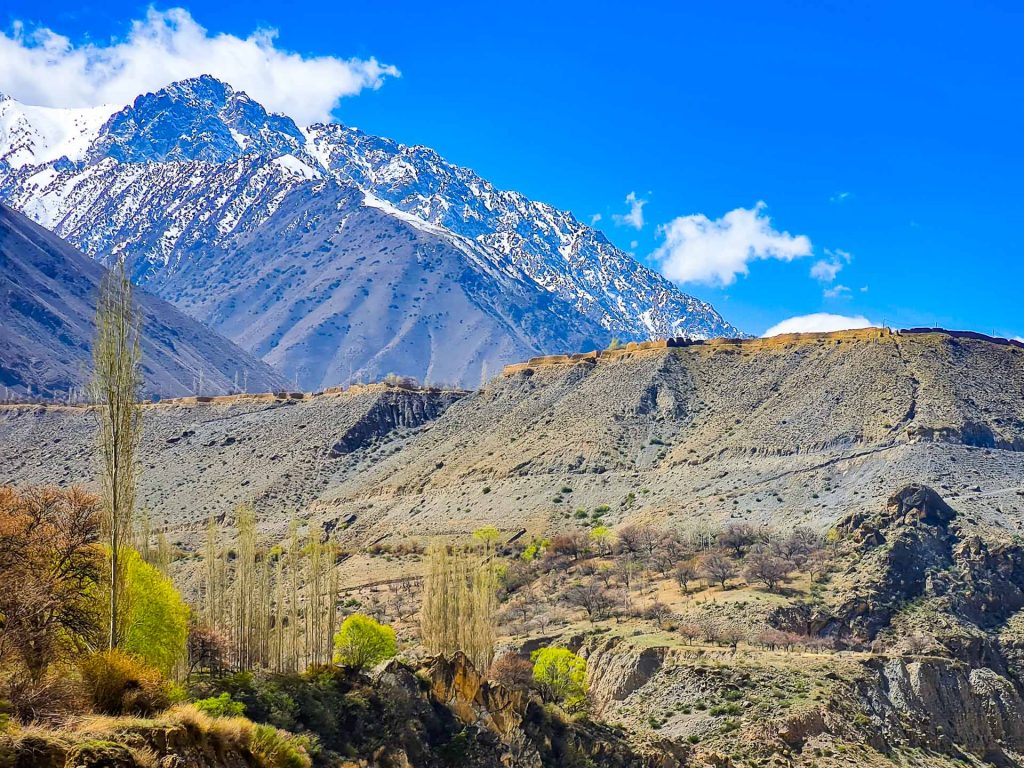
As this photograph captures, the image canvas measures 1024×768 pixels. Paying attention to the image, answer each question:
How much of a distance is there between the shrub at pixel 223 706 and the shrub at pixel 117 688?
16.3 feet

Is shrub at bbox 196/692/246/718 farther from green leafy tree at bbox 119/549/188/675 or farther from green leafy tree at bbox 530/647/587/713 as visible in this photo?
green leafy tree at bbox 530/647/587/713

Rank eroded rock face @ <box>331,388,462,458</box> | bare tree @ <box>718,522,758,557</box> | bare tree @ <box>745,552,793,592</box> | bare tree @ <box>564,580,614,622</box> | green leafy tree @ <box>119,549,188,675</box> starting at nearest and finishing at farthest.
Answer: green leafy tree @ <box>119,549,188,675</box>, bare tree @ <box>564,580,614,622</box>, bare tree @ <box>745,552,793,592</box>, bare tree @ <box>718,522,758,557</box>, eroded rock face @ <box>331,388,462,458</box>

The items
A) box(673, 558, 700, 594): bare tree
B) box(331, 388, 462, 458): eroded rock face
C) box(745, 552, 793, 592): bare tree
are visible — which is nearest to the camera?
box(745, 552, 793, 592): bare tree

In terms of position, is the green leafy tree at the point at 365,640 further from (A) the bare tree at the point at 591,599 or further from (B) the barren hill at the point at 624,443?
(B) the barren hill at the point at 624,443

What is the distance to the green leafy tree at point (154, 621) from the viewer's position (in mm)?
35344

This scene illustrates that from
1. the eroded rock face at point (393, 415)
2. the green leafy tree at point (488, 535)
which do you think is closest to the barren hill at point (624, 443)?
the eroded rock face at point (393, 415)

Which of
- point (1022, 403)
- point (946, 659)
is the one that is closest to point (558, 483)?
point (1022, 403)

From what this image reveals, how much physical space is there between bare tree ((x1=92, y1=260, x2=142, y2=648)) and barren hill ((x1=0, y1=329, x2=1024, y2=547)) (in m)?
65.2

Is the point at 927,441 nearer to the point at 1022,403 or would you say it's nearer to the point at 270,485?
the point at 1022,403

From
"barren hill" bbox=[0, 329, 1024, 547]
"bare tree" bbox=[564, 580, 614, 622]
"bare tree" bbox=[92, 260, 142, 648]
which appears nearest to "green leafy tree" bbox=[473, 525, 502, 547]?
"barren hill" bbox=[0, 329, 1024, 547]

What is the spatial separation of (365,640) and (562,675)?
9386 mm

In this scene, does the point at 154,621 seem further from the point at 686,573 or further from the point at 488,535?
the point at 488,535

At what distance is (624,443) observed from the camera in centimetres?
11806

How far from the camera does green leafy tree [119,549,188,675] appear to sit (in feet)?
116
